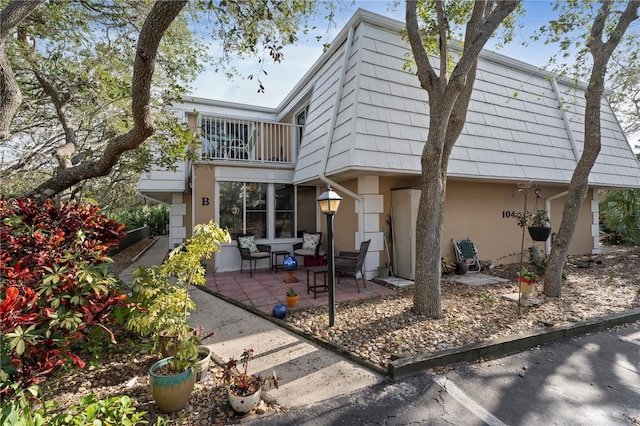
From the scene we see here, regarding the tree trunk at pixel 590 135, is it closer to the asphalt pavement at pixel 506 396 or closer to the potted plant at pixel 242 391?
the asphalt pavement at pixel 506 396

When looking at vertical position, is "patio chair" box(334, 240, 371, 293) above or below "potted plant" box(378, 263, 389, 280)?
above

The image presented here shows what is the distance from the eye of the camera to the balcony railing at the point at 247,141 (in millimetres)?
7906

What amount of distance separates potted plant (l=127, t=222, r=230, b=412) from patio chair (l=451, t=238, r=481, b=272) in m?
6.41

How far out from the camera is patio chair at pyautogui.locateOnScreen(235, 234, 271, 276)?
7500 millimetres

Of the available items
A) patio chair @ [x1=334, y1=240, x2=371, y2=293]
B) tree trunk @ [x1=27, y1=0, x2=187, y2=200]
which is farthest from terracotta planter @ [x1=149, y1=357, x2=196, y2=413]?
patio chair @ [x1=334, y1=240, x2=371, y2=293]

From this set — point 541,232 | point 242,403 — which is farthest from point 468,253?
point 242,403

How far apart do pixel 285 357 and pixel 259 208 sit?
17.8 ft

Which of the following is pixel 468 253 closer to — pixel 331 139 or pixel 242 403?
pixel 331 139

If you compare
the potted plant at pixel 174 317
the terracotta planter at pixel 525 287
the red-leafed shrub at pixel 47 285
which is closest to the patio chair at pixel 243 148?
the red-leafed shrub at pixel 47 285

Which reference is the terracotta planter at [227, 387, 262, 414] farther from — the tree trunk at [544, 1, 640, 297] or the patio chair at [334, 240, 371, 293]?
the tree trunk at [544, 1, 640, 297]

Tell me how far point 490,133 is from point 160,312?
26.6 ft

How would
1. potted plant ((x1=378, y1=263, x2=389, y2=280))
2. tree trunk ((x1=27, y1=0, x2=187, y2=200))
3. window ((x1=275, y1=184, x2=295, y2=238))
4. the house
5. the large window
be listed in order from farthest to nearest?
window ((x1=275, y1=184, x2=295, y2=238)), the large window, potted plant ((x1=378, y1=263, x2=389, y2=280)), the house, tree trunk ((x1=27, y1=0, x2=187, y2=200))

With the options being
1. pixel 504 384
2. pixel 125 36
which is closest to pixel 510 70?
pixel 504 384

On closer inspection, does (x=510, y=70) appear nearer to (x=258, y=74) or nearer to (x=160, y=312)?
(x=258, y=74)
